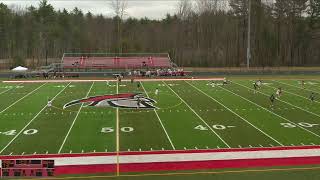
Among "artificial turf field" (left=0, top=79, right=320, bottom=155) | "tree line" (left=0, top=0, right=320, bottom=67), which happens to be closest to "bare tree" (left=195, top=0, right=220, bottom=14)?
"tree line" (left=0, top=0, right=320, bottom=67)

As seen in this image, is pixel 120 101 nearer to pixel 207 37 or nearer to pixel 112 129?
pixel 112 129

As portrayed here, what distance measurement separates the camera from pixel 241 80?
149 ft

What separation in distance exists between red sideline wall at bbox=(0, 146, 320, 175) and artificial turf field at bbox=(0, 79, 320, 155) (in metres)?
0.85

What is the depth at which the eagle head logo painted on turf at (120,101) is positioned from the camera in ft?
97.7

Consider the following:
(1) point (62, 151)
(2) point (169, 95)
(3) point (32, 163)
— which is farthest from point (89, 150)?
(2) point (169, 95)

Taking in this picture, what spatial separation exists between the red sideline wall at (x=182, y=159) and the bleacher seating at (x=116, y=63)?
39199 mm

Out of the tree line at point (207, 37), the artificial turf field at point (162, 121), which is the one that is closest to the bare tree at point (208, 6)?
the tree line at point (207, 37)

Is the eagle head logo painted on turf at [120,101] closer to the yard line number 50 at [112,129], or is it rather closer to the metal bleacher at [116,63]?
the yard line number 50 at [112,129]

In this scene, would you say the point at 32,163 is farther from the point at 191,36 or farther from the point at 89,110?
the point at 191,36

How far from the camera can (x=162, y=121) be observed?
2508 cm

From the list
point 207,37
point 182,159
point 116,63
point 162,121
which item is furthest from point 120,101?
point 207,37

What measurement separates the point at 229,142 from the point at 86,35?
61109mm

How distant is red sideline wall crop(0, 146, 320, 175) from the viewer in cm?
1677

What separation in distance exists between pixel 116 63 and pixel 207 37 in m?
21.2
